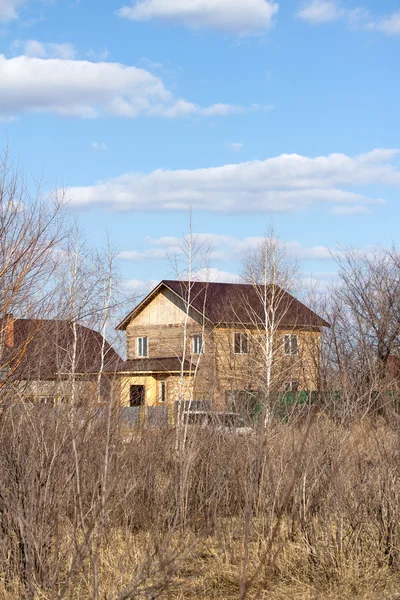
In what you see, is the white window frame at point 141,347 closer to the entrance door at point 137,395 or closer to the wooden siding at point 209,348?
the wooden siding at point 209,348

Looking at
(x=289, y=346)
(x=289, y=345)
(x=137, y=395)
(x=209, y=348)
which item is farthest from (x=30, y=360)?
(x=209, y=348)

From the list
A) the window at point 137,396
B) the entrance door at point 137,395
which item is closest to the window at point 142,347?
the entrance door at point 137,395

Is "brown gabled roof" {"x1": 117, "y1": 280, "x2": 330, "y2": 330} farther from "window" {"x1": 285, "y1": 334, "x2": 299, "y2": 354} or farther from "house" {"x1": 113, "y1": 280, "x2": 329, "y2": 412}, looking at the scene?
"window" {"x1": 285, "y1": 334, "x2": 299, "y2": 354}

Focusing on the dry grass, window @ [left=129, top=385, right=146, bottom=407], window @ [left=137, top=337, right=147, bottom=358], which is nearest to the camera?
the dry grass

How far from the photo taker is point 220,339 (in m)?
33.6

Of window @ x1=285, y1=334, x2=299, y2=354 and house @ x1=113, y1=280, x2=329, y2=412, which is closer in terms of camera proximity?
house @ x1=113, y1=280, x2=329, y2=412

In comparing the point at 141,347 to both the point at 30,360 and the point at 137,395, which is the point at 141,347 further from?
the point at 30,360

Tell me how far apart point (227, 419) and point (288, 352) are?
819 inches

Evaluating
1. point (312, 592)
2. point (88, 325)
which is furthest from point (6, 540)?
point (88, 325)

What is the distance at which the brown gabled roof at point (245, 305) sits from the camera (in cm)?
3039

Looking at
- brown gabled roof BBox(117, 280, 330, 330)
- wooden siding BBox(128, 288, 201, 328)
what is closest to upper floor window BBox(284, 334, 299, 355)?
brown gabled roof BBox(117, 280, 330, 330)

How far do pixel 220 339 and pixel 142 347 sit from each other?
8.95m

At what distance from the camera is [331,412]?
31.3 feet

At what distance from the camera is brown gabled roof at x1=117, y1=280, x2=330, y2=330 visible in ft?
99.7
